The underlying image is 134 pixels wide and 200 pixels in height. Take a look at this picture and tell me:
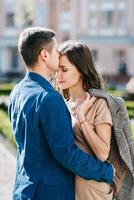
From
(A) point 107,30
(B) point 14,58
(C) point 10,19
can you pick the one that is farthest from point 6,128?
(C) point 10,19

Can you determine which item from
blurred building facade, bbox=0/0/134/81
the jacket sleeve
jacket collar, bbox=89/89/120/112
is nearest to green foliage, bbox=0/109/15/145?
jacket collar, bbox=89/89/120/112

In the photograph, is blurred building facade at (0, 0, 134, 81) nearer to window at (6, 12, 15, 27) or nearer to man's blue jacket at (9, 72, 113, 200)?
window at (6, 12, 15, 27)

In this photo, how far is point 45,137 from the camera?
2830 mm

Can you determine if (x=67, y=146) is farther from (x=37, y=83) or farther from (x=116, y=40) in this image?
(x=116, y=40)

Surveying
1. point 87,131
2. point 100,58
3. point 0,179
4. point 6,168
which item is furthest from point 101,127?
point 100,58

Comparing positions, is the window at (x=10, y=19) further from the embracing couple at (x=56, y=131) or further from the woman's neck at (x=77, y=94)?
the embracing couple at (x=56, y=131)

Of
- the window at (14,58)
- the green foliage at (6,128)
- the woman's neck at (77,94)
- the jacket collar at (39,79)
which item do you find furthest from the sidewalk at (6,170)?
the window at (14,58)

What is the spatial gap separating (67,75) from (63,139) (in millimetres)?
435

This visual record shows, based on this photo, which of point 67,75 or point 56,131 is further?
point 67,75

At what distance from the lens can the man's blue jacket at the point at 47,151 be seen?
9.10ft

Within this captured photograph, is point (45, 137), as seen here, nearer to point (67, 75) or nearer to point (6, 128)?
point (67, 75)

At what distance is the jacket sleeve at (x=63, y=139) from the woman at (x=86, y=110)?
104 millimetres

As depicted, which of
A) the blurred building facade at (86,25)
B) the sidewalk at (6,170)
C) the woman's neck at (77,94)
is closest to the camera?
the woman's neck at (77,94)

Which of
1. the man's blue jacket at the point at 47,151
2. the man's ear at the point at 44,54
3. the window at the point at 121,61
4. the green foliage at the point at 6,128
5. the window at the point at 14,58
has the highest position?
the man's ear at the point at 44,54
